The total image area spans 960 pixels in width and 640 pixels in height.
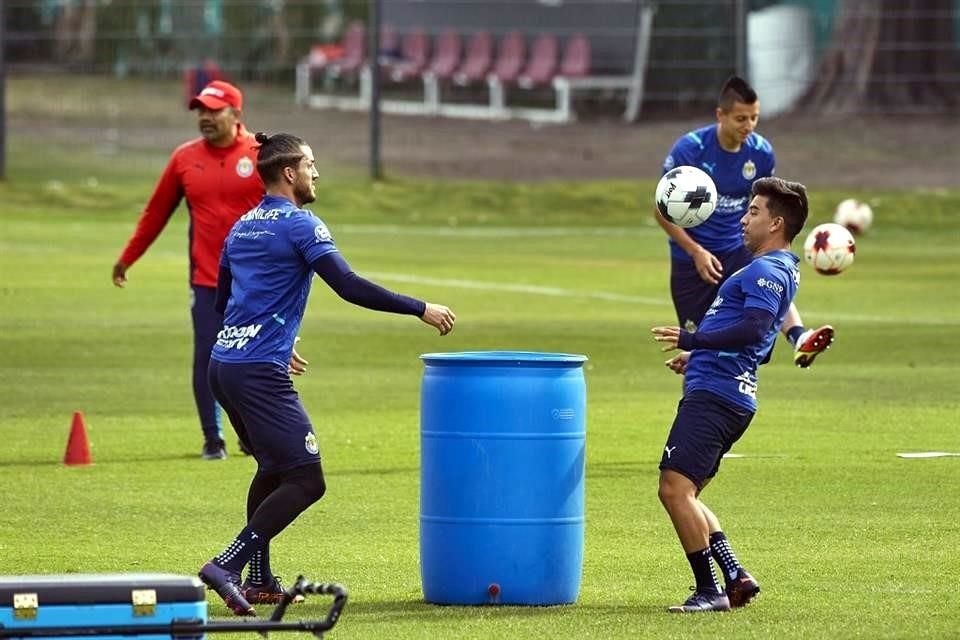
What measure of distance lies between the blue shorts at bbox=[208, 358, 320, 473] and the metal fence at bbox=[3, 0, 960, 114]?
27.2 m

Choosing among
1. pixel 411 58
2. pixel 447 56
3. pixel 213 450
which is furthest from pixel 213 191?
pixel 411 58

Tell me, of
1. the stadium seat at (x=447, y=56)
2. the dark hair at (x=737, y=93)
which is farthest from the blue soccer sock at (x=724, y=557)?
the stadium seat at (x=447, y=56)

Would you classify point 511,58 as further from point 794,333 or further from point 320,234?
point 320,234

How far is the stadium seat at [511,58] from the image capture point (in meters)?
44.3

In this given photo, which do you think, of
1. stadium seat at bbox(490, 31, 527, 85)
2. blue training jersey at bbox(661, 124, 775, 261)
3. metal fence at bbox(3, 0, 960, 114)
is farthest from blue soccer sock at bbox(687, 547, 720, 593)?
stadium seat at bbox(490, 31, 527, 85)

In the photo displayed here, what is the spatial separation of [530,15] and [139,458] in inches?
1261

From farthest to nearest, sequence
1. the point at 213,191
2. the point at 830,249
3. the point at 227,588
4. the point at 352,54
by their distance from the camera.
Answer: the point at 352,54
the point at 830,249
the point at 213,191
the point at 227,588

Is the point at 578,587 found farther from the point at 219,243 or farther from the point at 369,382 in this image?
the point at 369,382

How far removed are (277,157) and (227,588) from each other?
1818mm

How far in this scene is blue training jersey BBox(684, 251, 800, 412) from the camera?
935 centimetres

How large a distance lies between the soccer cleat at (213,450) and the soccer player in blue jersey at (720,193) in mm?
3048

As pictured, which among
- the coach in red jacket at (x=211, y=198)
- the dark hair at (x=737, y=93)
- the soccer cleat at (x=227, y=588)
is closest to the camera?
the soccer cleat at (x=227, y=588)

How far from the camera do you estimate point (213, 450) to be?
562 inches

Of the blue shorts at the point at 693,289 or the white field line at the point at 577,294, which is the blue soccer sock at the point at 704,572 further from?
the white field line at the point at 577,294
